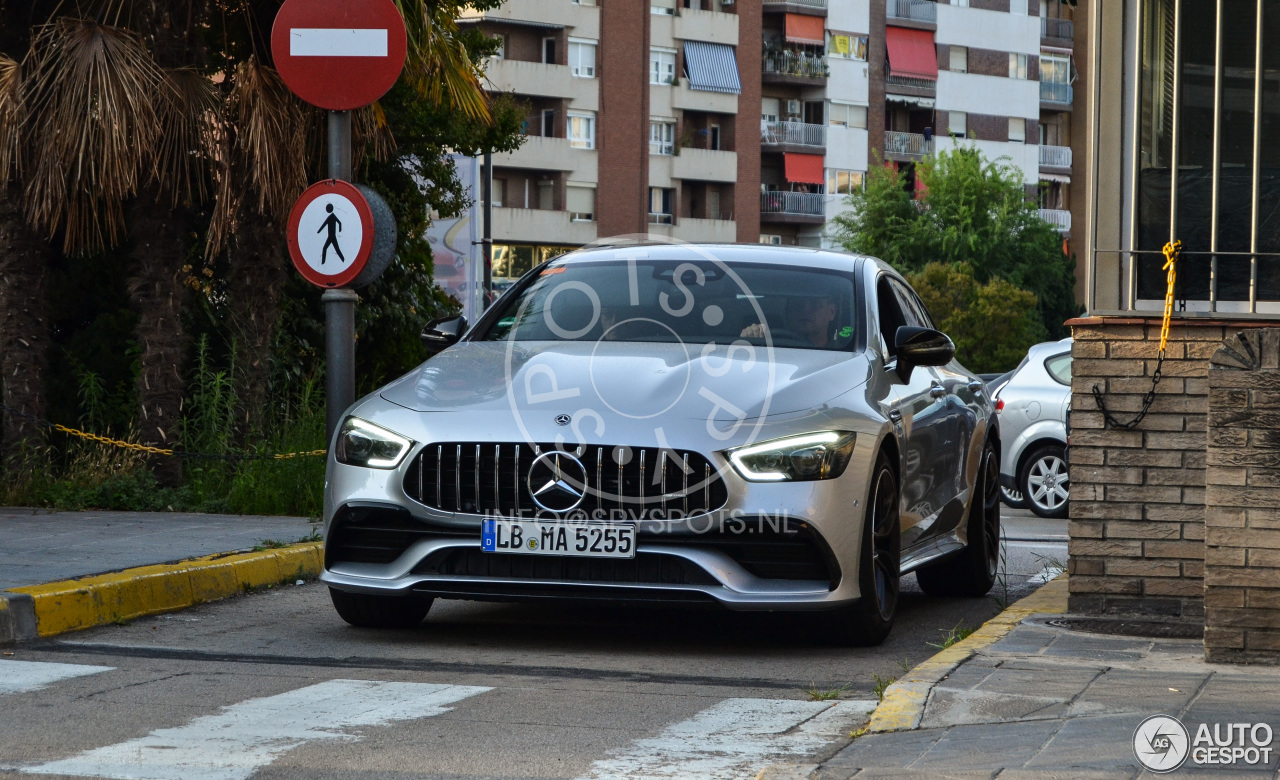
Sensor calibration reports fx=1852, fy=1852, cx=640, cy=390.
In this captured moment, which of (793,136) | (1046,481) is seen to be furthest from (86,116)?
(793,136)

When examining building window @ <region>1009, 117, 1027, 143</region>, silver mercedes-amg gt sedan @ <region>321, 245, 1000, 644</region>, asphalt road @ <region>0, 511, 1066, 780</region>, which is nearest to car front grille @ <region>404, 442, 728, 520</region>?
silver mercedes-amg gt sedan @ <region>321, 245, 1000, 644</region>

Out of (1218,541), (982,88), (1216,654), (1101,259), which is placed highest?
(982,88)

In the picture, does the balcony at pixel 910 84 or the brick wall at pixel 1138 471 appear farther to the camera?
the balcony at pixel 910 84

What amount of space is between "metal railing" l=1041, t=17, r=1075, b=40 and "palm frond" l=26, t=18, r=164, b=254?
3458 inches

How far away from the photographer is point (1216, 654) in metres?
6.34

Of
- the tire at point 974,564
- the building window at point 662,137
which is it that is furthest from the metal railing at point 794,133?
the tire at point 974,564

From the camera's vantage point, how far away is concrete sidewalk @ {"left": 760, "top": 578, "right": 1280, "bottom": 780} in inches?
180

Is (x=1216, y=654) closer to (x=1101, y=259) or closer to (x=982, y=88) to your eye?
(x=1101, y=259)

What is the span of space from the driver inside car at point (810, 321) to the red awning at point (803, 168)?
7733cm

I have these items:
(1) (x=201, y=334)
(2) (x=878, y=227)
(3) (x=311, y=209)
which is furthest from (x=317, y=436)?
(2) (x=878, y=227)

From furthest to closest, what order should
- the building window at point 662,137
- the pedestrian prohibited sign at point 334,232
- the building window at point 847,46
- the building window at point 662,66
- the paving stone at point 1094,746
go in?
the building window at point 847,46, the building window at point 662,137, the building window at point 662,66, the pedestrian prohibited sign at point 334,232, the paving stone at point 1094,746

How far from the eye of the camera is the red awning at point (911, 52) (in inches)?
3487

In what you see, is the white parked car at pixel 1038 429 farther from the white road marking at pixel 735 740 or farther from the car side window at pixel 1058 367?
the white road marking at pixel 735 740

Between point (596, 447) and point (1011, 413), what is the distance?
1138 cm
